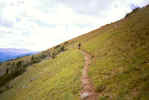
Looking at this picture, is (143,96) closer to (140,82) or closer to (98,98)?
(140,82)

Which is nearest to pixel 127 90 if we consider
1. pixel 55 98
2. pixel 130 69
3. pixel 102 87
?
pixel 102 87

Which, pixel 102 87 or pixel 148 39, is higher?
pixel 148 39

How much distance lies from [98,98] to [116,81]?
3.67 meters

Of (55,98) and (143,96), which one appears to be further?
(55,98)

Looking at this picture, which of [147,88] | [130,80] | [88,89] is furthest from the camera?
[88,89]

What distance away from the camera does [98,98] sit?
427 inches

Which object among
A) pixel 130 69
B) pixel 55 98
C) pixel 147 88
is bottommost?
pixel 55 98

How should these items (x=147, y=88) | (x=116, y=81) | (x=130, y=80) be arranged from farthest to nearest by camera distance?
(x=116, y=81) → (x=130, y=80) → (x=147, y=88)

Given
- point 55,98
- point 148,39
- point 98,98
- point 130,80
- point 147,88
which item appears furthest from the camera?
point 148,39

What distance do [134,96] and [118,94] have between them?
1.55m

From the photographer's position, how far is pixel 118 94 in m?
10.1

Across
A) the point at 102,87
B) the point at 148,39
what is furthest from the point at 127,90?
the point at 148,39

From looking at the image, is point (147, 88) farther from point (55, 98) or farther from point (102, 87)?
point (55, 98)

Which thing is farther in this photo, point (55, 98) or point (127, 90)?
point (55, 98)
